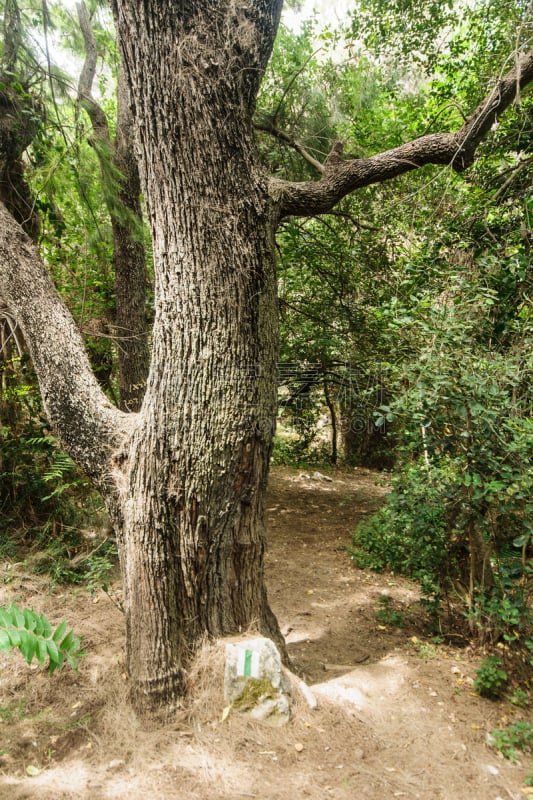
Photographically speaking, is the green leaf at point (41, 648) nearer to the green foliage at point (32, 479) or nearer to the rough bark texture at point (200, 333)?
the rough bark texture at point (200, 333)

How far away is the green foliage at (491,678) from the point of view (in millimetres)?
2861

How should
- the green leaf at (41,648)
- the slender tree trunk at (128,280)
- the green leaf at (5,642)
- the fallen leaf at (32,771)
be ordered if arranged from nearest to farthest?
the green leaf at (5,642) < the green leaf at (41,648) < the fallen leaf at (32,771) < the slender tree trunk at (128,280)

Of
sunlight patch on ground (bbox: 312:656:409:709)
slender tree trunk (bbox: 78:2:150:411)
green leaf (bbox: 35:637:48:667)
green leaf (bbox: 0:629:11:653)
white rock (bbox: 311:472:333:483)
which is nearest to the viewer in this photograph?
green leaf (bbox: 0:629:11:653)

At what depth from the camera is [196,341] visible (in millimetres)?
2482

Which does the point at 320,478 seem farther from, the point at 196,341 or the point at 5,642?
the point at 5,642

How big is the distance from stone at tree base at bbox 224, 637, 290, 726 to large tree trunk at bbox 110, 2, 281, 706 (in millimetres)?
187

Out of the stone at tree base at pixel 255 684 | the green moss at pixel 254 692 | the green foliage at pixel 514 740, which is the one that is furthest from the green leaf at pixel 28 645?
the green foliage at pixel 514 740

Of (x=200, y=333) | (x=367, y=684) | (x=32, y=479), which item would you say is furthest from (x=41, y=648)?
(x=32, y=479)

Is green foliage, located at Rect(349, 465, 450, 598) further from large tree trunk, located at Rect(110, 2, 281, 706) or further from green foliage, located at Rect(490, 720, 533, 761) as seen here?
large tree trunk, located at Rect(110, 2, 281, 706)

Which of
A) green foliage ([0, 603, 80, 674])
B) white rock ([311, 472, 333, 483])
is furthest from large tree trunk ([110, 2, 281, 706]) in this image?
white rock ([311, 472, 333, 483])

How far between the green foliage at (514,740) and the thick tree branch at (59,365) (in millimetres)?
2577

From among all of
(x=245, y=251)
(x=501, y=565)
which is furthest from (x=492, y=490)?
(x=245, y=251)

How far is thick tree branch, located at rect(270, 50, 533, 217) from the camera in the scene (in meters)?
2.75

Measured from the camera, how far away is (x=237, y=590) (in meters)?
2.75
